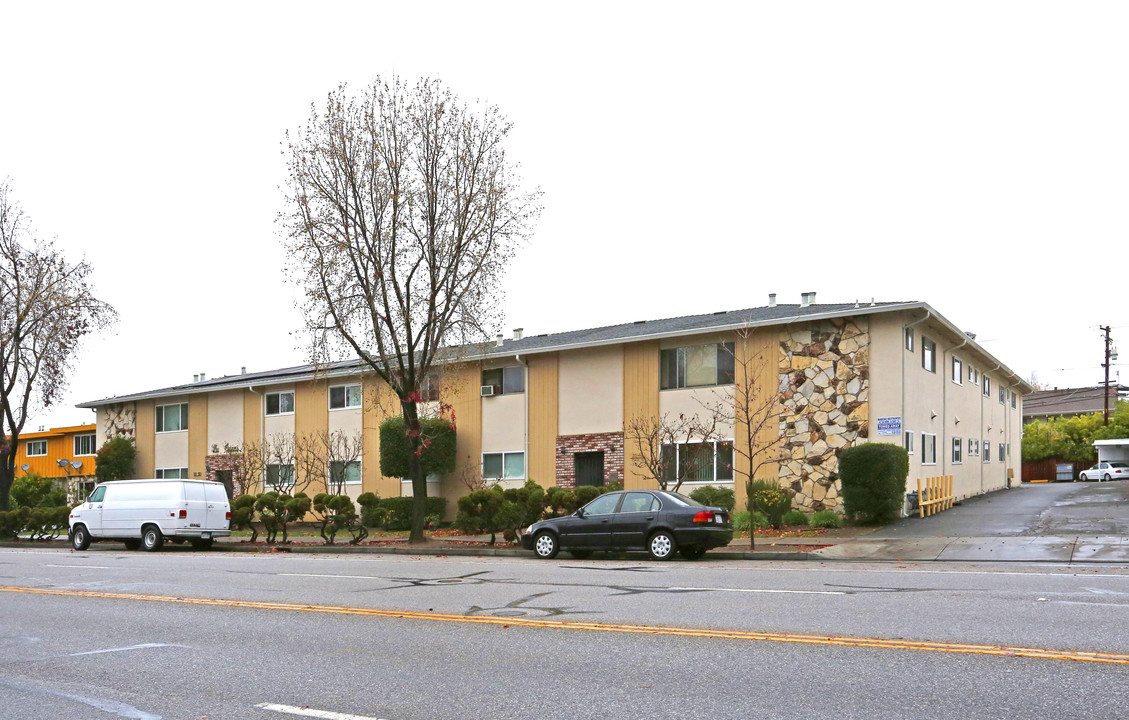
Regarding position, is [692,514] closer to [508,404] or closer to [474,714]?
[474,714]

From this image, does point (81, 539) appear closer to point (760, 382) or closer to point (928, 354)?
point (760, 382)

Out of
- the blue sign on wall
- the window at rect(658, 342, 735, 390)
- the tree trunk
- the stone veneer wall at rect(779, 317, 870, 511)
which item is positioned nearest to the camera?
the tree trunk

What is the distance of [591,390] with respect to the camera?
30.4m

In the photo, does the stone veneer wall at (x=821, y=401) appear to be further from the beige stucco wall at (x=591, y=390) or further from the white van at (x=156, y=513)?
the white van at (x=156, y=513)

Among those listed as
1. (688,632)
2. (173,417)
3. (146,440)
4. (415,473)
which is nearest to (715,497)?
(415,473)

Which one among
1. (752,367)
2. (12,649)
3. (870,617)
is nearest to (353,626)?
(12,649)

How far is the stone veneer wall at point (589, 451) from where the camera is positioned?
29.6 m

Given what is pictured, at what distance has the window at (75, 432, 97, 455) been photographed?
57.1m

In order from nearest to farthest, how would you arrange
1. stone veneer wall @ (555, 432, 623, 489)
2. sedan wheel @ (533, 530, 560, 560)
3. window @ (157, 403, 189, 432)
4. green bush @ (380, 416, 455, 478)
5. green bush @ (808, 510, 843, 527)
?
1. sedan wheel @ (533, 530, 560, 560)
2. green bush @ (808, 510, 843, 527)
3. stone veneer wall @ (555, 432, 623, 489)
4. green bush @ (380, 416, 455, 478)
5. window @ (157, 403, 189, 432)

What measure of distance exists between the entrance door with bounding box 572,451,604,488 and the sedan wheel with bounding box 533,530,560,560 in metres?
10.2

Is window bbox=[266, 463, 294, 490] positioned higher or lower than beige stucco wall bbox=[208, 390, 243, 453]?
lower

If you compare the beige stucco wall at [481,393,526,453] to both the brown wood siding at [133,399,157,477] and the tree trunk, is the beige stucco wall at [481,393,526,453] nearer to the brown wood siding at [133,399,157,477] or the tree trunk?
the tree trunk

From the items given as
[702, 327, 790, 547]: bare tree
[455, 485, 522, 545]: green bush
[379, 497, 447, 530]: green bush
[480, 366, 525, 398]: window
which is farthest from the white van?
[702, 327, 790, 547]: bare tree

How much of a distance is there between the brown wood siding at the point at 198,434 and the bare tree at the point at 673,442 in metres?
20.9
